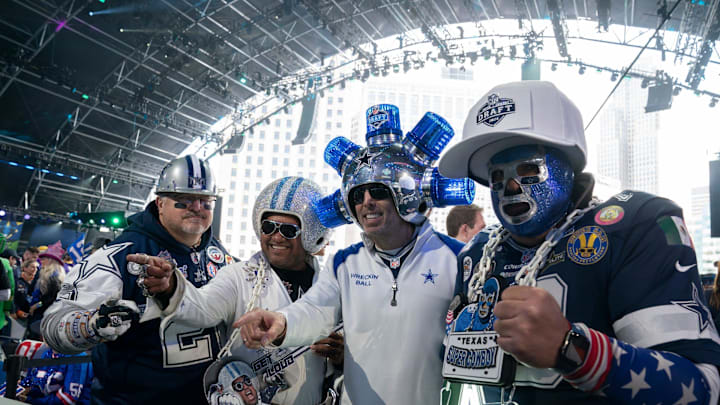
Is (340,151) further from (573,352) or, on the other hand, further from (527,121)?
(573,352)

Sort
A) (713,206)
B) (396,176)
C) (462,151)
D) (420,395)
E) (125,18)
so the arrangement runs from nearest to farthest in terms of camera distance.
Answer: (462,151)
(420,395)
(396,176)
(713,206)
(125,18)

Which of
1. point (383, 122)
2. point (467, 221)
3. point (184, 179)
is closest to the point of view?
point (383, 122)

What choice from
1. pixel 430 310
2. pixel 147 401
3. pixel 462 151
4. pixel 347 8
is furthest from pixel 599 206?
pixel 347 8

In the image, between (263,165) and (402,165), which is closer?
(402,165)

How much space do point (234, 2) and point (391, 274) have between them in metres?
14.1

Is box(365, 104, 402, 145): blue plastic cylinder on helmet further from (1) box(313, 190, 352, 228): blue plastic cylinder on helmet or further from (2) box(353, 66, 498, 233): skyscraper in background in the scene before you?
(2) box(353, 66, 498, 233): skyscraper in background

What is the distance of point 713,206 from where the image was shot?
9.71m

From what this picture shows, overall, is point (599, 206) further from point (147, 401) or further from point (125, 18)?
point (125, 18)

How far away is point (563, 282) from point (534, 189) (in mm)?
287

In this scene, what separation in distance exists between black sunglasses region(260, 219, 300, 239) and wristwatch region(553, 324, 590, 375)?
170 centimetres

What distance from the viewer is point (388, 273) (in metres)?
2.16

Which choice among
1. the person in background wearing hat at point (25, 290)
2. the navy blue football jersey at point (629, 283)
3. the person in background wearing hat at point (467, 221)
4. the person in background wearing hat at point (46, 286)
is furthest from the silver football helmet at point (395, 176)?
the person in background wearing hat at point (25, 290)

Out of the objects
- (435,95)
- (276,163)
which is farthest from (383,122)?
(276,163)

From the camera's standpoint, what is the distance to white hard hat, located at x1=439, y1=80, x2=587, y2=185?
1.44 metres
